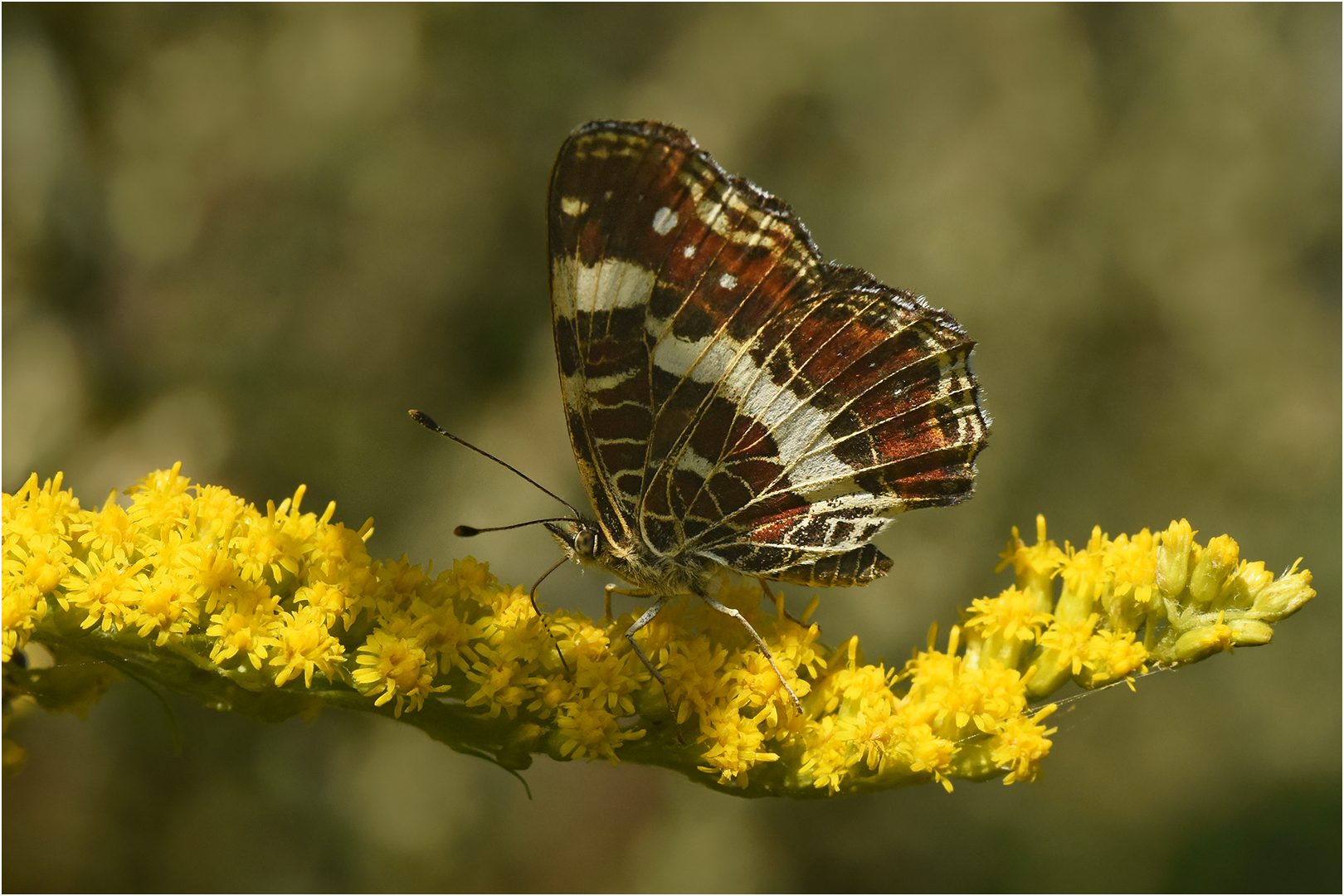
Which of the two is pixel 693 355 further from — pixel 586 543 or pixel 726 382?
pixel 586 543

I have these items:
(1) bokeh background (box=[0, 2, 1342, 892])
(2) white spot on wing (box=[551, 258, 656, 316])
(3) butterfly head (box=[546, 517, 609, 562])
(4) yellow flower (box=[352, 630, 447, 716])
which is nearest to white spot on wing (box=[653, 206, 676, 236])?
(2) white spot on wing (box=[551, 258, 656, 316])

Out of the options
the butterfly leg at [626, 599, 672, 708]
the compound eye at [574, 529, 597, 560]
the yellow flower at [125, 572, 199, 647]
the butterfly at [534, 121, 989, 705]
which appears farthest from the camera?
the compound eye at [574, 529, 597, 560]

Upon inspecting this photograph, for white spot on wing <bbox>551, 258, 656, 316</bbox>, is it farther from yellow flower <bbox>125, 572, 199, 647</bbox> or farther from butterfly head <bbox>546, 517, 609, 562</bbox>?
yellow flower <bbox>125, 572, 199, 647</bbox>

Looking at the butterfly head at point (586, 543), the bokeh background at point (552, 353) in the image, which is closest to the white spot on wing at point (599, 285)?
the butterfly head at point (586, 543)

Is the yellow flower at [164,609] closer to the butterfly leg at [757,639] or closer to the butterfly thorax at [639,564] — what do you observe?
the butterfly thorax at [639,564]

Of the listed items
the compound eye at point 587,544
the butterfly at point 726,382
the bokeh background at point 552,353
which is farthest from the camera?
the bokeh background at point 552,353

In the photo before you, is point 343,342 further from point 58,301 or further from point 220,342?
point 58,301
